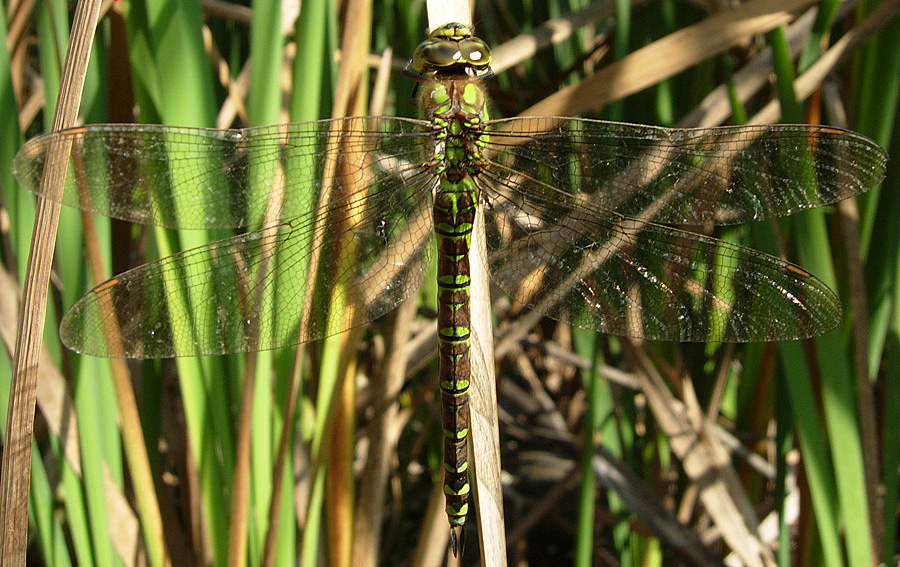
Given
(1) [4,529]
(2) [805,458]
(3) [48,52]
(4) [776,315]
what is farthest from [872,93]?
(1) [4,529]

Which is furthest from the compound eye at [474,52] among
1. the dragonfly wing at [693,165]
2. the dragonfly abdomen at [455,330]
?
the dragonfly abdomen at [455,330]

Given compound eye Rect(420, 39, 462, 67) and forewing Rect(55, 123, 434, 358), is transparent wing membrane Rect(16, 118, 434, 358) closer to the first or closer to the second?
forewing Rect(55, 123, 434, 358)

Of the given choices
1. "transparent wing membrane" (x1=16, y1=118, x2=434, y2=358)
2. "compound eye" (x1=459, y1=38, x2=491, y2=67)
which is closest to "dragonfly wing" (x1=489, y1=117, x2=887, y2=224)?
"compound eye" (x1=459, y1=38, x2=491, y2=67)

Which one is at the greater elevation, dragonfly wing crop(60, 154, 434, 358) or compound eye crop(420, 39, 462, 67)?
compound eye crop(420, 39, 462, 67)

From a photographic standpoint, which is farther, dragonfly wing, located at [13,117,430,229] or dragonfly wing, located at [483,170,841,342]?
dragonfly wing, located at [483,170,841,342]

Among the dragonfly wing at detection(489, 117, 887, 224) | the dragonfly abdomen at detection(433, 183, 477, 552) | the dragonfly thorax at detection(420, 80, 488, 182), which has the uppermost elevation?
the dragonfly thorax at detection(420, 80, 488, 182)

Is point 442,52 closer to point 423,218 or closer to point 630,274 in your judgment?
point 423,218

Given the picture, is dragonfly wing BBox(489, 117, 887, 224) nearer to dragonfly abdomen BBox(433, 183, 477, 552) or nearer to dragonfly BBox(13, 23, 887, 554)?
dragonfly BBox(13, 23, 887, 554)
